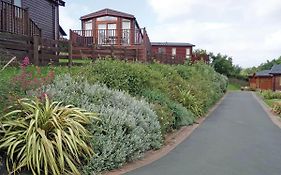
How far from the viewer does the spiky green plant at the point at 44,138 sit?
5.37 metres

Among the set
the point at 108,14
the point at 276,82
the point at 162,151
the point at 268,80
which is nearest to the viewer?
the point at 162,151

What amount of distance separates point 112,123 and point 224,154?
276 cm

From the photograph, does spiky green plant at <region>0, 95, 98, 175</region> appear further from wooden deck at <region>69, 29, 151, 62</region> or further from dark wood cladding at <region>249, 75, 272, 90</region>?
dark wood cladding at <region>249, 75, 272, 90</region>

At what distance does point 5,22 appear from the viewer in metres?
13.4

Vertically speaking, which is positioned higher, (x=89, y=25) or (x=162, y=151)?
(x=89, y=25)

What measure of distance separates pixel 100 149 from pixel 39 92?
1.79 meters

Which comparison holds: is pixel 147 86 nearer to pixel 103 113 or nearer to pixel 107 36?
pixel 103 113

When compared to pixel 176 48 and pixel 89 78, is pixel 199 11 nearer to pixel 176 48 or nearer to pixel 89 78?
pixel 89 78

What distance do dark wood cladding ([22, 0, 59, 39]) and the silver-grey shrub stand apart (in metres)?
13.2

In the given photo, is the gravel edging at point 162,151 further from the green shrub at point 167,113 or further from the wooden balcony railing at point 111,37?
the wooden balcony railing at point 111,37

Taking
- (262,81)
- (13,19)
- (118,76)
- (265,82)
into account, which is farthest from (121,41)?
(262,81)

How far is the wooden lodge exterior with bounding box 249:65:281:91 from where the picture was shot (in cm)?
4499

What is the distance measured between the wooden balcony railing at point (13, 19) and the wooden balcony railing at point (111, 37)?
799 centimetres

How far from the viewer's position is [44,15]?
21406 mm
